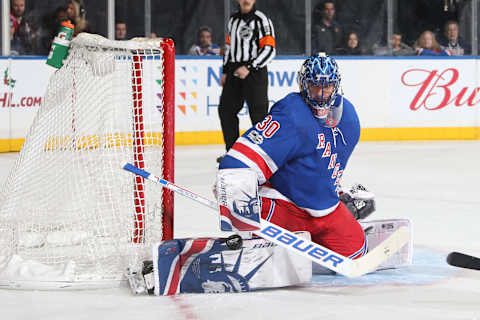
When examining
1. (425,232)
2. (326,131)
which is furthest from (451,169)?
(326,131)

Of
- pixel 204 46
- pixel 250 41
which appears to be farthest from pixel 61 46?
pixel 204 46

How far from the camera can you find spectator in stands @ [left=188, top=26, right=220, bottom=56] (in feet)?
25.0

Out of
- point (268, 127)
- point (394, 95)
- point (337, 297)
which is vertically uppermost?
point (394, 95)

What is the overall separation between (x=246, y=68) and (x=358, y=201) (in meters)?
2.86

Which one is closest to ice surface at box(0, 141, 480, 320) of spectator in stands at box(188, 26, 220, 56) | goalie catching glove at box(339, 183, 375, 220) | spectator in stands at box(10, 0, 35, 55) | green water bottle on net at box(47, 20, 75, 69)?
goalie catching glove at box(339, 183, 375, 220)

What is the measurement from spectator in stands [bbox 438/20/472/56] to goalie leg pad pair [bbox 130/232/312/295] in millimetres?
5835

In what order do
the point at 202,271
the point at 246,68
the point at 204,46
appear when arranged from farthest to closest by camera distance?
the point at 204,46 < the point at 246,68 < the point at 202,271

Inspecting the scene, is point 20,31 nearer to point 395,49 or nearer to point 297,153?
point 395,49

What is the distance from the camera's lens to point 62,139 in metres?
2.86

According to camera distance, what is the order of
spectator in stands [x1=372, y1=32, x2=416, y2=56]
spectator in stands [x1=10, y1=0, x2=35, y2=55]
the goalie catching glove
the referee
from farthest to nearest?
spectator in stands [x1=372, y1=32, x2=416, y2=56] → spectator in stands [x1=10, y1=0, x2=35, y2=55] → the referee → the goalie catching glove

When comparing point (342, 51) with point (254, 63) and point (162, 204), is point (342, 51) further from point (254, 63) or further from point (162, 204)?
point (162, 204)

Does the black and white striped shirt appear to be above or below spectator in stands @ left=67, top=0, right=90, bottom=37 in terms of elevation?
below

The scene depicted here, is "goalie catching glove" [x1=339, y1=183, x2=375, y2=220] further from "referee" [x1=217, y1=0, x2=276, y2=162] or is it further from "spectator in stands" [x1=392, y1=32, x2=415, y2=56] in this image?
"spectator in stands" [x1=392, y1=32, x2=415, y2=56]

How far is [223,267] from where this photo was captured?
257 cm
